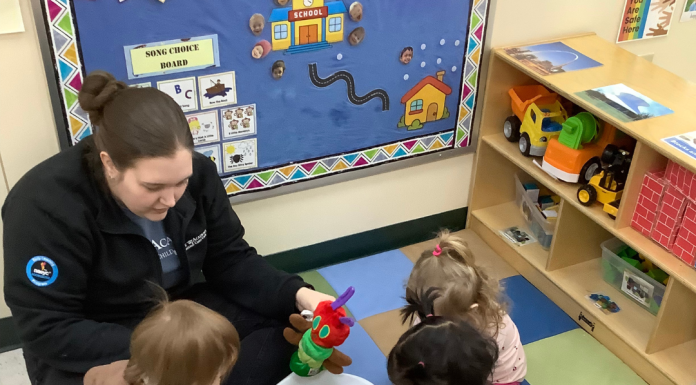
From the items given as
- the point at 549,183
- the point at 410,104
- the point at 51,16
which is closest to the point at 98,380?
the point at 51,16

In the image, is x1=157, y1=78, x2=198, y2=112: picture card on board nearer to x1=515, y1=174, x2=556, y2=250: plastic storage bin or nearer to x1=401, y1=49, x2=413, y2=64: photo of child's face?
x1=401, y1=49, x2=413, y2=64: photo of child's face

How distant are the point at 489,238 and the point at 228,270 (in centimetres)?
101

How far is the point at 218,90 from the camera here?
1618 mm

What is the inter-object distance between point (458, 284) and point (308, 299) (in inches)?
13.1

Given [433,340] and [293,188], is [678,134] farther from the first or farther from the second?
[293,188]

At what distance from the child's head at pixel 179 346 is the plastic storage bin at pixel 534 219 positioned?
4.11 feet

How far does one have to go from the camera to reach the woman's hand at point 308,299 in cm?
143

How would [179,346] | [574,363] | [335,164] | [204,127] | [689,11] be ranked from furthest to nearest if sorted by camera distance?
[689,11], [335,164], [574,363], [204,127], [179,346]

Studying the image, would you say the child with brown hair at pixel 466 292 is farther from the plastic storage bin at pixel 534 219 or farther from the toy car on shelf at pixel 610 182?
the plastic storage bin at pixel 534 219

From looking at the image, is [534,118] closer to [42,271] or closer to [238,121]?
[238,121]

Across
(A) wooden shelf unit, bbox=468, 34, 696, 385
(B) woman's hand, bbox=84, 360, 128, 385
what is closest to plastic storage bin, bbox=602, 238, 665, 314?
(A) wooden shelf unit, bbox=468, 34, 696, 385

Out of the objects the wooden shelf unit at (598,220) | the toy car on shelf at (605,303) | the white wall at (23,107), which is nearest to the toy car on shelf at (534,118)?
the wooden shelf unit at (598,220)

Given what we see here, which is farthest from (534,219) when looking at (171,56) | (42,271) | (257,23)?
(42,271)

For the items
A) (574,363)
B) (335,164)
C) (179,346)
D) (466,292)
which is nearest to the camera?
(179,346)
